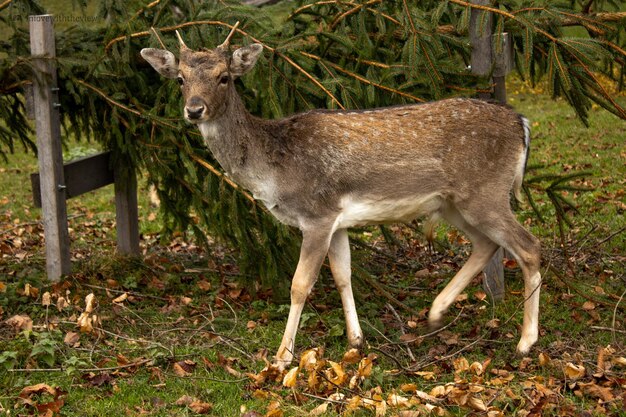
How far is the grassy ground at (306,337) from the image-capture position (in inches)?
219

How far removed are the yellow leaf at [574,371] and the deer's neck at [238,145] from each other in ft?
7.80

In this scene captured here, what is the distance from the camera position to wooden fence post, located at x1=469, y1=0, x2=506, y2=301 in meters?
7.10

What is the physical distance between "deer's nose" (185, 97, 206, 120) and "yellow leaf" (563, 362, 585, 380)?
2.75 metres

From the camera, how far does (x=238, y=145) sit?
6.43 metres

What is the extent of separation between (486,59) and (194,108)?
2650mm

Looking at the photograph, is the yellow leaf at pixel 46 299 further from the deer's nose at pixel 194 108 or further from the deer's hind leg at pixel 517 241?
the deer's hind leg at pixel 517 241

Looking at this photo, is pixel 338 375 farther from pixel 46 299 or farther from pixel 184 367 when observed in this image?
pixel 46 299

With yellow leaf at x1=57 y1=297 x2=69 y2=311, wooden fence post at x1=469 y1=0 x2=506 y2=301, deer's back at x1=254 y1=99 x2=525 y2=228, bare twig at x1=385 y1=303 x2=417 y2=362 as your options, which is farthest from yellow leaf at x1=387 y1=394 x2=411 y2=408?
yellow leaf at x1=57 y1=297 x2=69 y2=311

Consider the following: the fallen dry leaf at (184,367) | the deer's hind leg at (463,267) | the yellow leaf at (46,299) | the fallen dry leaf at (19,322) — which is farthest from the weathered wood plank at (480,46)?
the fallen dry leaf at (19,322)

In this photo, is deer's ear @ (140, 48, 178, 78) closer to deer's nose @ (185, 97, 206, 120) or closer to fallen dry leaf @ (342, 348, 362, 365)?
deer's nose @ (185, 97, 206, 120)

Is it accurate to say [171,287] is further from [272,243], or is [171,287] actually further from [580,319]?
[580,319]

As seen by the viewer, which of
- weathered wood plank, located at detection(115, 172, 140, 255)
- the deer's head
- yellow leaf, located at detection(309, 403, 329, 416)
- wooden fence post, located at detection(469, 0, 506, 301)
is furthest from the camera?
weathered wood plank, located at detection(115, 172, 140, 255)

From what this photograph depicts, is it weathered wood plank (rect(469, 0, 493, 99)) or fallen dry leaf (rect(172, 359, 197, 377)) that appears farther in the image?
weathered wood plank (rect(469, 0, 493, 99))

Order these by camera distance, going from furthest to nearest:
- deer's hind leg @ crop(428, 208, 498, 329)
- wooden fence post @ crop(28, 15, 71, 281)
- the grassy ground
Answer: wooden fence post @ crop(28, 15, 71, 281)
deer's hind leg @ crop(428, 208, 498, 329)
the grassy ground
